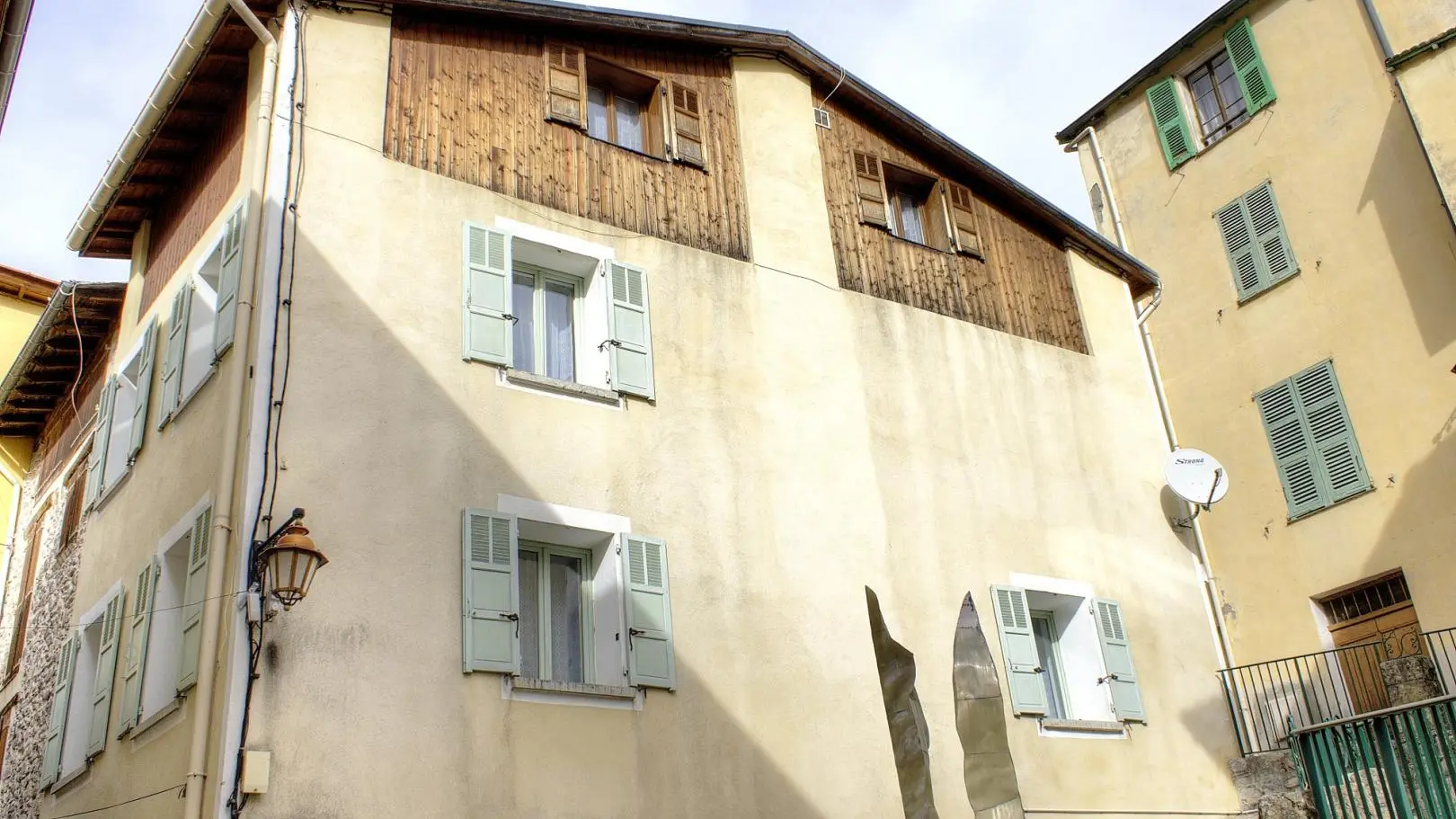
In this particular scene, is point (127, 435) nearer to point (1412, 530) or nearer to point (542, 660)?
point (542, 660)

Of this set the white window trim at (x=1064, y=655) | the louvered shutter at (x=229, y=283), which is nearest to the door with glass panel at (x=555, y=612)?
the louvered shutter at (x=229, y=283)

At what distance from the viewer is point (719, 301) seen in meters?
12.6

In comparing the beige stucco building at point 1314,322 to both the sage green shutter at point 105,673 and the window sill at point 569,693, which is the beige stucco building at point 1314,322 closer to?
the window sill at point 569,693

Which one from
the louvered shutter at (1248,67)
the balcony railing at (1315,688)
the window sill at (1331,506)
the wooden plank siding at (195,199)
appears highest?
the louvered shutter at (1248,67)

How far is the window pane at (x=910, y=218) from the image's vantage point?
600 inches

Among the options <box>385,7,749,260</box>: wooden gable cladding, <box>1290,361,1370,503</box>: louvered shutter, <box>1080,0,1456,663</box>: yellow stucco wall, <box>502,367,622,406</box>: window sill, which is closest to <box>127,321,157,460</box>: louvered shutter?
<box>385,7,749,260</box>: wooden gable cladding

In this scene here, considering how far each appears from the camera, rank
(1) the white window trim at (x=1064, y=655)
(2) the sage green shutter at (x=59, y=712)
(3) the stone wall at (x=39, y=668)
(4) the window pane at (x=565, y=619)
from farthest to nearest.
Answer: (3) the stone wall at (x=39, y=668), (1) the white window trim at (x=1064, y=655), (2) the sage green shutter at (x=59, y=712), (4) the window pane at (x=565, y=619)

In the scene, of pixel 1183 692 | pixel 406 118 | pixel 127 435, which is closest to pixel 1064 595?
pixel 1183 692

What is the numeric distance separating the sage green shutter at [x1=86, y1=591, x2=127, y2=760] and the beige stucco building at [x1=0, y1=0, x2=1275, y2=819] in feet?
0.27


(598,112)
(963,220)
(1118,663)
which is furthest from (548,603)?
(963,220)

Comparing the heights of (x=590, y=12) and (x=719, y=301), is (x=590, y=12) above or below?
above

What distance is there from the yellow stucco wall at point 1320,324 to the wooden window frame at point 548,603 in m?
9.44

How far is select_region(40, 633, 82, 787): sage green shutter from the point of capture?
12.2 m

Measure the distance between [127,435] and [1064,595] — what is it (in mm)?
9132
